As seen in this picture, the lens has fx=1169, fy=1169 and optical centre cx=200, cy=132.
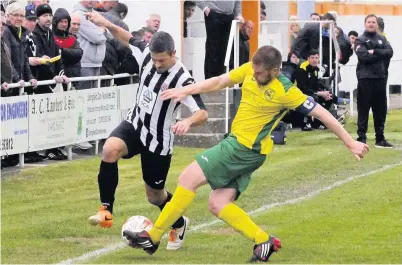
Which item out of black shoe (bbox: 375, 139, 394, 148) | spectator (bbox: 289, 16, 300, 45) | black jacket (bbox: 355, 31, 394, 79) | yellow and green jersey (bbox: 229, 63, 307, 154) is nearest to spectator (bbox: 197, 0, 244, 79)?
black jacket (bbox: 355, 31, 394, 79)

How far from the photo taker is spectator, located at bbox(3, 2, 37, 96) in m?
15.7

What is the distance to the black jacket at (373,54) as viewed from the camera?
19.6 meters

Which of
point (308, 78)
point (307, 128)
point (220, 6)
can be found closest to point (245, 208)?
point (220, 6)

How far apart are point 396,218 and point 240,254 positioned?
2618mm

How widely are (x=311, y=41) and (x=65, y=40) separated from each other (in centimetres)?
851

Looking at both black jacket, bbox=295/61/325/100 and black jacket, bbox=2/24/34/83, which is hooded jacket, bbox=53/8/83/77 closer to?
black jacket, bbox=2/24/34/83

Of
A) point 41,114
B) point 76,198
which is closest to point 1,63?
point 41,114

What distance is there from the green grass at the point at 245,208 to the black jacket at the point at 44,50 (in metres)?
1.35

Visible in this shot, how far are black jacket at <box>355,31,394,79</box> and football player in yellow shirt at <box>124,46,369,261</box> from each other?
10.1 m

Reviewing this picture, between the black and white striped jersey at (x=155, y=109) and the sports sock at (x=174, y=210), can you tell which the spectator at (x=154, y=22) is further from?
the sports sock at (x=174, y=210)

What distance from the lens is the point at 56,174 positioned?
15.8 meters

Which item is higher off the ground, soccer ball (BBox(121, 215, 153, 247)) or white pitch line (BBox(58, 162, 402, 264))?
soccer ball (BBox(121, 215, 153, 247))

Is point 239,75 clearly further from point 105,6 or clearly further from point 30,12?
point 105,6

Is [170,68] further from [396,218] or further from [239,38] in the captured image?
[239,38]
